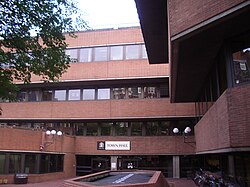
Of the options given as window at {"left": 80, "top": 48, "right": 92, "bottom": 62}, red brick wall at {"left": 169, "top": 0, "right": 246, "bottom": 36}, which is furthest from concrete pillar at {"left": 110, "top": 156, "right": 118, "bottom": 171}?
red brick wall at {"left": 169, "top": 0, "right": 246, "bottom": 36}

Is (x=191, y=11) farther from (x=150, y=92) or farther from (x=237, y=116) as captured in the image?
Answer: (x=150, y=92)

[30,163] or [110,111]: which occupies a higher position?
[110,111]

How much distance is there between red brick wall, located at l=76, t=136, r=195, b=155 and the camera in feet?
98.3

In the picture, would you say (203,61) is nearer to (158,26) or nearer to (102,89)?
(158,26)

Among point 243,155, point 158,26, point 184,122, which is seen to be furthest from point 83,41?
point 243,155

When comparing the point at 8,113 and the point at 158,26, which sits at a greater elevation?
the point at 158,26

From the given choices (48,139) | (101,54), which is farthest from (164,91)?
(48,139)

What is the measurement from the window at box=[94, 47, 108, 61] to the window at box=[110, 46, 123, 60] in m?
0.64

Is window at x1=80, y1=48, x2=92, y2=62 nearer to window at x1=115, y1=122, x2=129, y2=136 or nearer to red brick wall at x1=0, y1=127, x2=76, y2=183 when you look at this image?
window at x1=115, y1=122, x2=129, y2=136

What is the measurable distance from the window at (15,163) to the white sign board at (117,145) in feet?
29.9

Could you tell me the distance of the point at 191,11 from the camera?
29.8 ft

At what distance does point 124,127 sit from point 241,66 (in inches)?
950

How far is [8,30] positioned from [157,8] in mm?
5977

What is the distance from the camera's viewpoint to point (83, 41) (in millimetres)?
33812
